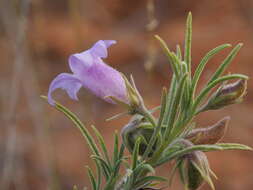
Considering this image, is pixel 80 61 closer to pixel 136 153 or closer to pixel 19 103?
pixel 136 153

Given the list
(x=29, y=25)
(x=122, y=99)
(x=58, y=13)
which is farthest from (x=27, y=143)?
(x=122, y=99)

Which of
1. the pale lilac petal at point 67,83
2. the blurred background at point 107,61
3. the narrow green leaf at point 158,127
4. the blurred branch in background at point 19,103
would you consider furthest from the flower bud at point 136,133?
the blurred background at point 107,61

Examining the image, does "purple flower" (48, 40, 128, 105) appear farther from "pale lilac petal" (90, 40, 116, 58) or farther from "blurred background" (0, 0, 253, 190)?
"blurred background" (0, 0, 253, 190)

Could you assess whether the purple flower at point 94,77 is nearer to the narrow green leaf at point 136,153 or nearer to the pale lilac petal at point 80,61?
the pale lilac petal at point 80,61

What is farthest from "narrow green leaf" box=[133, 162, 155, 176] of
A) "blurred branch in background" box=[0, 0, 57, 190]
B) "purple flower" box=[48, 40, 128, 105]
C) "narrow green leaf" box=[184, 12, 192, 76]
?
"blurred branch in background" box=[0, 0, 57, 190]

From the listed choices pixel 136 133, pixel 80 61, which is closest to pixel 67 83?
pixel 80 61

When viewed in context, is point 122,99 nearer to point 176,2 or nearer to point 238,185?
point 238,185
